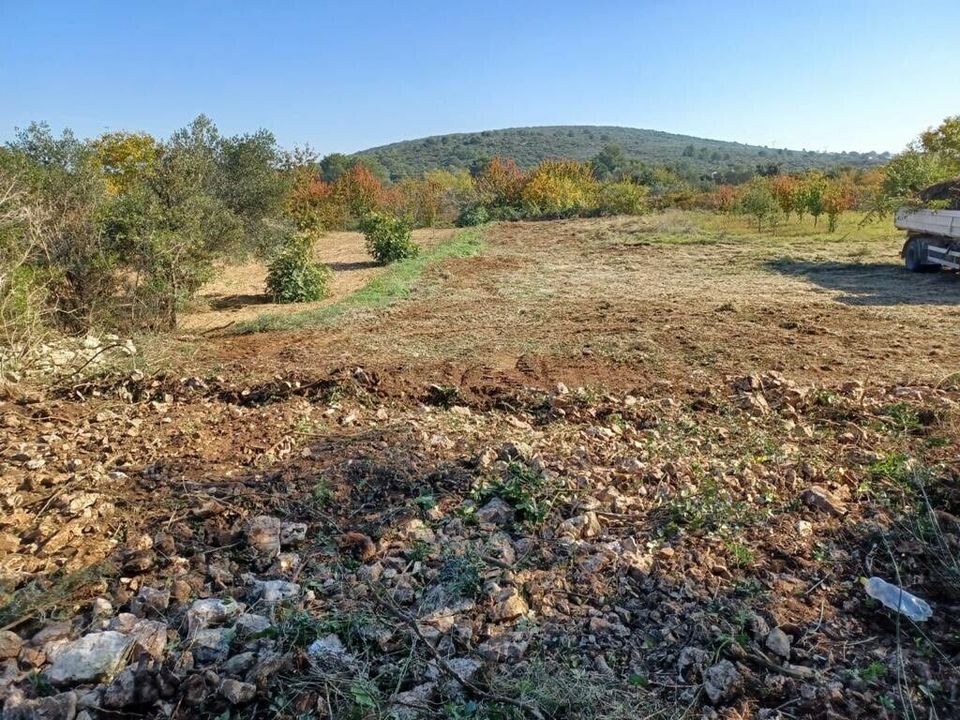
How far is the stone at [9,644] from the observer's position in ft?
7.63

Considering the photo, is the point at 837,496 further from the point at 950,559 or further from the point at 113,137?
the point at 113,137

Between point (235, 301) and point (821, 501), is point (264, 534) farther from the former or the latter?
point (235, 301)

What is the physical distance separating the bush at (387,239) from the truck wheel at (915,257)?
37.0 feet

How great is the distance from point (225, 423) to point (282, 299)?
690cm

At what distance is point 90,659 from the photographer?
2279 millimetres

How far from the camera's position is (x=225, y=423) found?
483 centimetres

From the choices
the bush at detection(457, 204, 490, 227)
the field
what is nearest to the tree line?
the field

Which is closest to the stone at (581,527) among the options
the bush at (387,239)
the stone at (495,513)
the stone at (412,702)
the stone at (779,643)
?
the stone at (495,513)

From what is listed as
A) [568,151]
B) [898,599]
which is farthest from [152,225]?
[568,151]

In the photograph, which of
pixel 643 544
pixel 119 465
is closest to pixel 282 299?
pixel 119 465

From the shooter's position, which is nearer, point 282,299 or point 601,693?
point 601,693

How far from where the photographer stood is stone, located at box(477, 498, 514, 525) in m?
3.34

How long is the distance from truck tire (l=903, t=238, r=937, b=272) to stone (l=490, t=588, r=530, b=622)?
13051mm

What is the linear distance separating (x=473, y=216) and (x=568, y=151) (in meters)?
76.9
